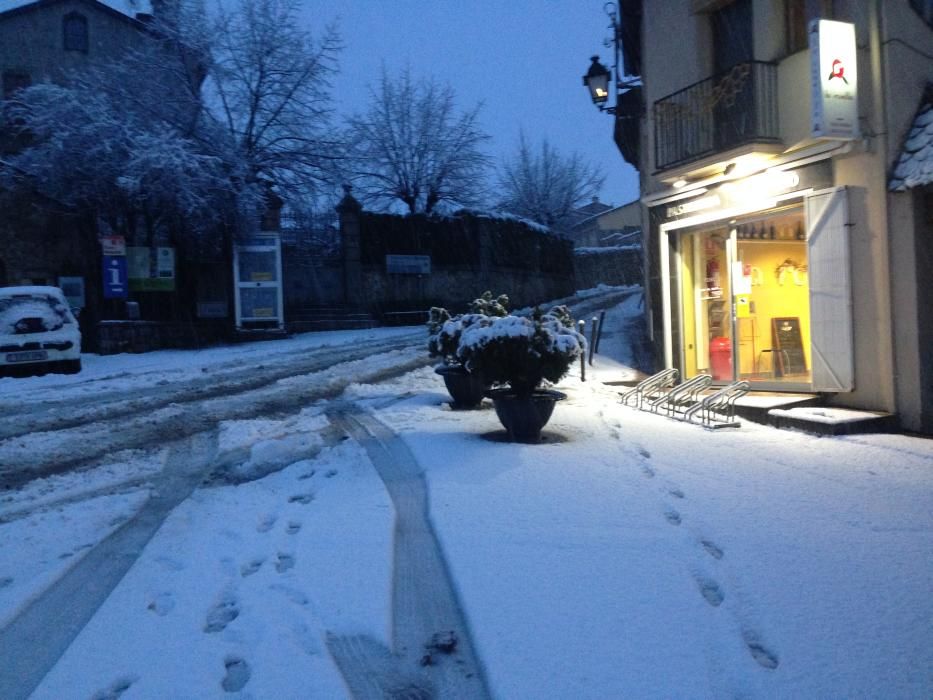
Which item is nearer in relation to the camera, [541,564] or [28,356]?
[541,564]

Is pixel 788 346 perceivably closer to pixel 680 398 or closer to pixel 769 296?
pixel 769 296

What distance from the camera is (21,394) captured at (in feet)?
36.0

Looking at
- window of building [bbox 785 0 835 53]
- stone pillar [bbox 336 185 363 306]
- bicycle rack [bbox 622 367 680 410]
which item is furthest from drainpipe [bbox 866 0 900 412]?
stone pillar [bbox 336 185 363 306]

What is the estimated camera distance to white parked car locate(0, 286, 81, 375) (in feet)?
42.6

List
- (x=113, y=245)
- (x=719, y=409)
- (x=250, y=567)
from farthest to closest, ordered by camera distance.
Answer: (x=113, y=245) → (x=719, y=409) → (x=250, y=567)

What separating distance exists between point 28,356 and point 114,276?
5.21m

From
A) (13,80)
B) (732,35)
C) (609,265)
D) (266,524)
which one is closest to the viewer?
(266,524)

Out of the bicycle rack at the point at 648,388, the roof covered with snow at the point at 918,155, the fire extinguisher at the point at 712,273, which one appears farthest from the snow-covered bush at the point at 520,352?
the fire extinguisher at the point at 712,273

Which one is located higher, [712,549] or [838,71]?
[838,71]

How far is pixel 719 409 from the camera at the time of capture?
29.9ft

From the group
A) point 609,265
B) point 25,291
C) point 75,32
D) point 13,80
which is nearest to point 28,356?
point 25,291

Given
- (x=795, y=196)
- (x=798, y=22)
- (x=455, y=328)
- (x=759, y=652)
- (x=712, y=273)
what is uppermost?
(x=798, y=22)

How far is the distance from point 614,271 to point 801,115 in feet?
120

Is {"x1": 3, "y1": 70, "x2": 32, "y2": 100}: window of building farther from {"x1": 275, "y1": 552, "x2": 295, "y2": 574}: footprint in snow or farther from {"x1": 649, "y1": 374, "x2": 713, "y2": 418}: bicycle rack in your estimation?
{"x1": 275, "y1": 552, "x2": 295, "y2": 574}: footprint in snow
